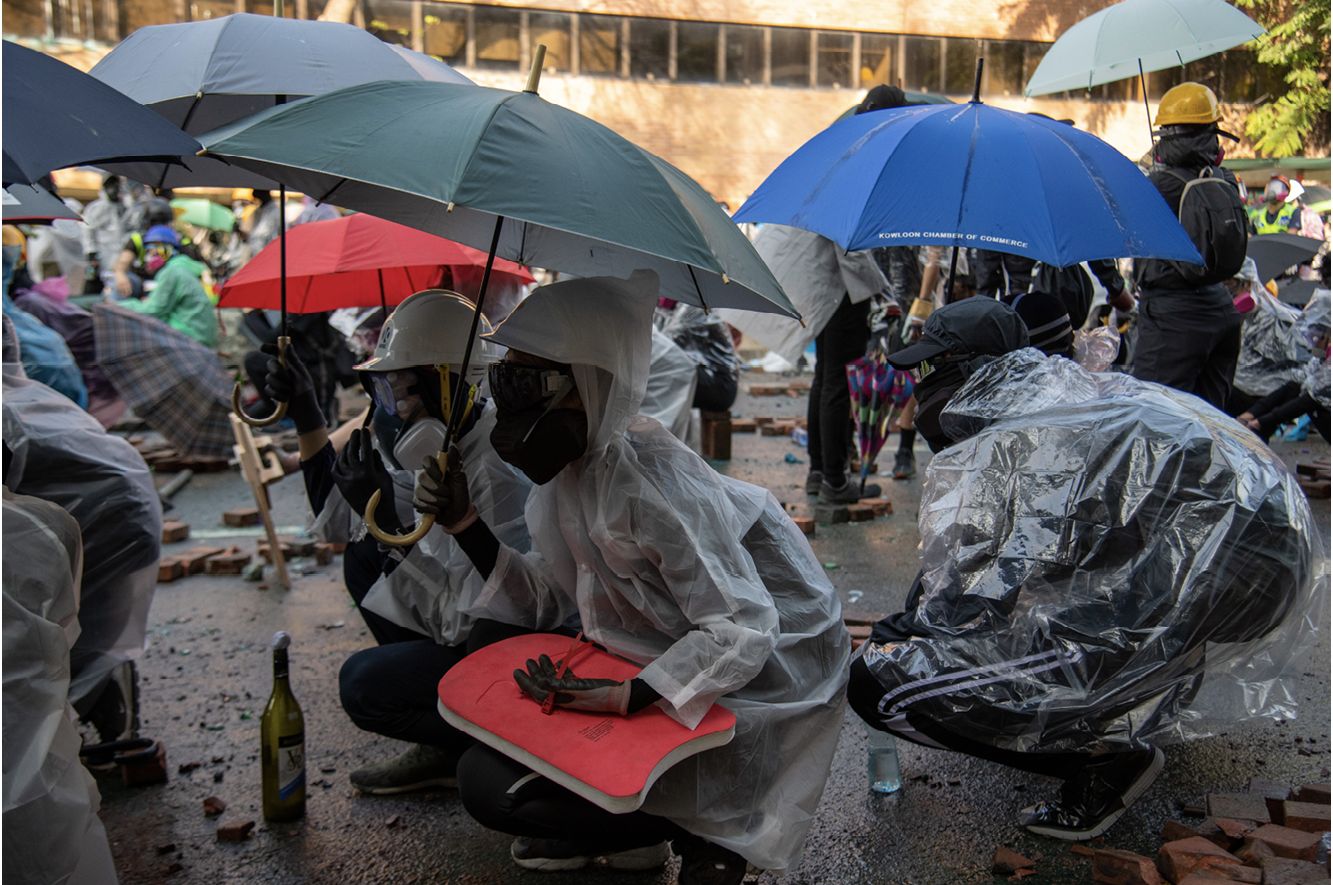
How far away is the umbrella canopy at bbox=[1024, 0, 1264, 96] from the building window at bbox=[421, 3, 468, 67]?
20324mm

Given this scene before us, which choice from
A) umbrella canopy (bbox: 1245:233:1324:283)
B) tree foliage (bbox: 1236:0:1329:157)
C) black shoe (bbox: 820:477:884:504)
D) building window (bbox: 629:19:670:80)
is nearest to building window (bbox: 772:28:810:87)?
building window (bbox: 629:19:670:80)

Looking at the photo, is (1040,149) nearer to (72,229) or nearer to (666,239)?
(666,239)

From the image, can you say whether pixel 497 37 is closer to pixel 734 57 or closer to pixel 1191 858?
pixel 734 57

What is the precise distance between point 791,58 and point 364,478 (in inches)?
994

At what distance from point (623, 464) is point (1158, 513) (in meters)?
1.39

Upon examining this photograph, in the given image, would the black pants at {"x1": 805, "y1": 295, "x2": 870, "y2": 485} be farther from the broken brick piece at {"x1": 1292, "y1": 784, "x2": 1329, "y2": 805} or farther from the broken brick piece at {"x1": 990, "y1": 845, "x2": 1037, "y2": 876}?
the broken brick piece at {"x1": 990, "y1": 845, "x2": 1037, "y2": 876}

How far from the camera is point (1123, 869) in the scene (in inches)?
121

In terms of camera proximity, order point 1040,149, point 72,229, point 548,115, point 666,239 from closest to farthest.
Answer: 1. point 666,239
2. point 548,115
3. point 1040,149
4. point 72,229

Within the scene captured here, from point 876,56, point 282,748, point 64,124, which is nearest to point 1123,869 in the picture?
point 282,748

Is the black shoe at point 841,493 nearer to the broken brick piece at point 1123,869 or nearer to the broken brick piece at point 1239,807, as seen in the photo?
the broken brick piece at point 1239,807

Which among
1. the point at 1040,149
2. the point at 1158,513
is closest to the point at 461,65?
the point at 1040,149

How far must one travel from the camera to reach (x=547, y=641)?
124 inches

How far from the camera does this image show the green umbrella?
62.4ft

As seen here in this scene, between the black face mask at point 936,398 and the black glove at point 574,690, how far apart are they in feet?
4.54
